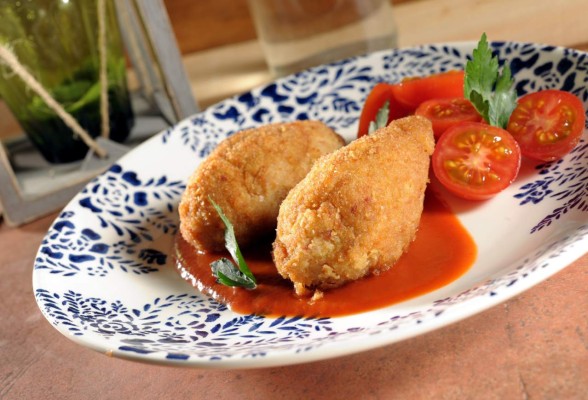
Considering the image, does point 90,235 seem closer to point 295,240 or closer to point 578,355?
point 295,240

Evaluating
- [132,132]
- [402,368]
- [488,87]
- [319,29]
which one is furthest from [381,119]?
[132,132]

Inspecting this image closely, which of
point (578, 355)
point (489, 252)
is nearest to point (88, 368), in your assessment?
point (489, 252)

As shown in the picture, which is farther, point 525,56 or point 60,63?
point 60,63

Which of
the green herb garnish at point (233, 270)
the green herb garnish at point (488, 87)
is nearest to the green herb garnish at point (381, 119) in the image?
the green herb garnish at point (488, 87)

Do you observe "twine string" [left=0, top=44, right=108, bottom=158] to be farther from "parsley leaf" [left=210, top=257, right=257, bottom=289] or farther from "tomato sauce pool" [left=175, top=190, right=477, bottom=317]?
"parsley leaf" [left=210, top=257, right=257, bottom=289]

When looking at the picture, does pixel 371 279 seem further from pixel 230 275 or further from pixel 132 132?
pixel 132 132

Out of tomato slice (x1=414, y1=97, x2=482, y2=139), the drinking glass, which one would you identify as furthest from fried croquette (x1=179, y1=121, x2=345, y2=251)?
the drinking glass

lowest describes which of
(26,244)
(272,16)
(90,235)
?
(26,244)
